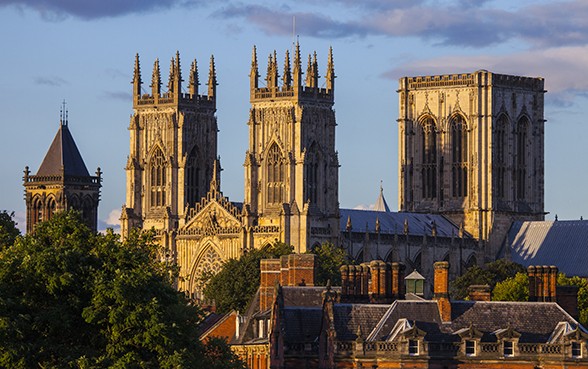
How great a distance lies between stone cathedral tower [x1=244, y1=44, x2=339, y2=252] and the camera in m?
187

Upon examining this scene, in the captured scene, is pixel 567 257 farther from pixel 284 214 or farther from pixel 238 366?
pixel 238 366

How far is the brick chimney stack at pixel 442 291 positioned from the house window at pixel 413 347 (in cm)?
247

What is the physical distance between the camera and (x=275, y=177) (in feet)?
620

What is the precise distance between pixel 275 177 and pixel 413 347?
328ft

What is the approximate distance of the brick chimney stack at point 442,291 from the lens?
9175 centimetres

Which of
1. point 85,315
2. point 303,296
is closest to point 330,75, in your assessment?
point 303,296

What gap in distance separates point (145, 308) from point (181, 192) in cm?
12243

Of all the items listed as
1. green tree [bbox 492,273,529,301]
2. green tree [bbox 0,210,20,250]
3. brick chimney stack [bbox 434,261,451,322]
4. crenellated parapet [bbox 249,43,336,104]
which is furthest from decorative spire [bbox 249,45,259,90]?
brick chimney stack [bbox 434,261,451,322]

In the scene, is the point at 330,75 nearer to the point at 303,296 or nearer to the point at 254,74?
the point at 254,74

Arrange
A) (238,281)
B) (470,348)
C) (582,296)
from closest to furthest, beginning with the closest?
1. (470,348)
2. (582,296)
3. (238,281)

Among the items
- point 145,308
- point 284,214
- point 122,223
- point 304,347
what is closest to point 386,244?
point 284,214

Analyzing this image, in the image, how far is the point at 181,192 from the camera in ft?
652

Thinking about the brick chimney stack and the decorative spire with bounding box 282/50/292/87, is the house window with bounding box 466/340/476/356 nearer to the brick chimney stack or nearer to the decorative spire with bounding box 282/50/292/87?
the brick chimney stack

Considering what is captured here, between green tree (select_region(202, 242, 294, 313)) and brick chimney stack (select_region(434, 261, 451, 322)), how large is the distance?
195 ft
